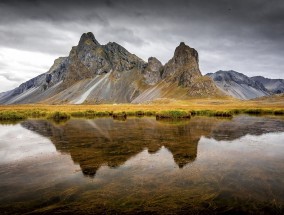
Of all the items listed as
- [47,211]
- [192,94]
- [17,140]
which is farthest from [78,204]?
[192,94]

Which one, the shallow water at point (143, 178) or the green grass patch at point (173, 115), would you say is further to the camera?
the green grass patch at point (173, 115)

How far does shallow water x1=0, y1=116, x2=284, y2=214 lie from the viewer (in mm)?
9172

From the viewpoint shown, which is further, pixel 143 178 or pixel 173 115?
pixel 173 115

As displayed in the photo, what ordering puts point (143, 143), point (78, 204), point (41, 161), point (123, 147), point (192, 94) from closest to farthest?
point (78, 204)
point (41, 161)
point (123, 147)
point (143, 143)
point (192, 94)

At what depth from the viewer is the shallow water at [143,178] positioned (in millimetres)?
9172

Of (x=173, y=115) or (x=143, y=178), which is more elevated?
(x=173, y=115)

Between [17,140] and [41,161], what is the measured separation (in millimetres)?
9890

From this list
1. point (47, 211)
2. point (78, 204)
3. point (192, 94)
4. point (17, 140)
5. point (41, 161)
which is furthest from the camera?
point (192, 94)

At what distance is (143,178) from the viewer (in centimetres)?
1230

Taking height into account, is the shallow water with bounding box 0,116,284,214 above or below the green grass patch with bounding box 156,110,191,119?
below

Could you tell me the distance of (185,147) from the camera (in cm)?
2019

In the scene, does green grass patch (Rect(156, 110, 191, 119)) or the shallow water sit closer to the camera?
the shallow water

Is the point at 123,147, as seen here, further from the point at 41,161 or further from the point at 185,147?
the point at 41,161

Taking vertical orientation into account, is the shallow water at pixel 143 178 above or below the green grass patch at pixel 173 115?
below
